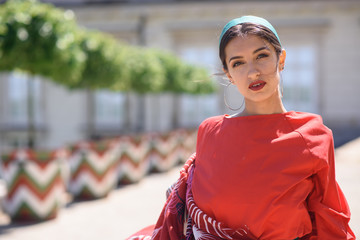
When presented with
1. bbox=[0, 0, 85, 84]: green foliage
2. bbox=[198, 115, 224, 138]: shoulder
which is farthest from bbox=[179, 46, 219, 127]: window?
bbox=[198, 115, 224, 138]: shoulder

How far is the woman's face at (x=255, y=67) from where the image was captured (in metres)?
1.38

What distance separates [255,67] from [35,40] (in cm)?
413

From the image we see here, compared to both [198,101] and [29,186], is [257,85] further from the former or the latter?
[198,101]

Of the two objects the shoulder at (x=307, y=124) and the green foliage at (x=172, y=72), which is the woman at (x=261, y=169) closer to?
the shoulder at (x=307, y=124)

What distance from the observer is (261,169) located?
128cm

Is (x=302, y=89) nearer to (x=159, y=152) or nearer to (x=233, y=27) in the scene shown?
(x=159, y=152)

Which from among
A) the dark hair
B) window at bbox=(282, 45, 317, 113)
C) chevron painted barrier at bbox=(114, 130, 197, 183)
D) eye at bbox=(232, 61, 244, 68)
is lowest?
chevron painted barrier at bbox=(114, 130, 197, 183)

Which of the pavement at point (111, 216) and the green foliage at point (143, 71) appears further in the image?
the green foliage at point (143, 71)

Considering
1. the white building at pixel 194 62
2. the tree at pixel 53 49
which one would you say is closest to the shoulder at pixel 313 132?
the tree at pixel 53 49

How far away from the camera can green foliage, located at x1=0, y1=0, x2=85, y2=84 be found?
15.7ft

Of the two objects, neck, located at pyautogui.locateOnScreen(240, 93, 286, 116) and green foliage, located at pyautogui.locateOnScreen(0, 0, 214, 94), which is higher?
green foliage, located at pyautogui.locateOnScreen(0, 0, 214, 94)

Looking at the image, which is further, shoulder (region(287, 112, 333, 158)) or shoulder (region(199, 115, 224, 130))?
shoulder (region(199, 115, 224, 130))

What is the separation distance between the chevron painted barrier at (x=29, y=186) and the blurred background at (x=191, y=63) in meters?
6.97

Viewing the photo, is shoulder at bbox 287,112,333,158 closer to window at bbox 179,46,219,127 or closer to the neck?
the neck
